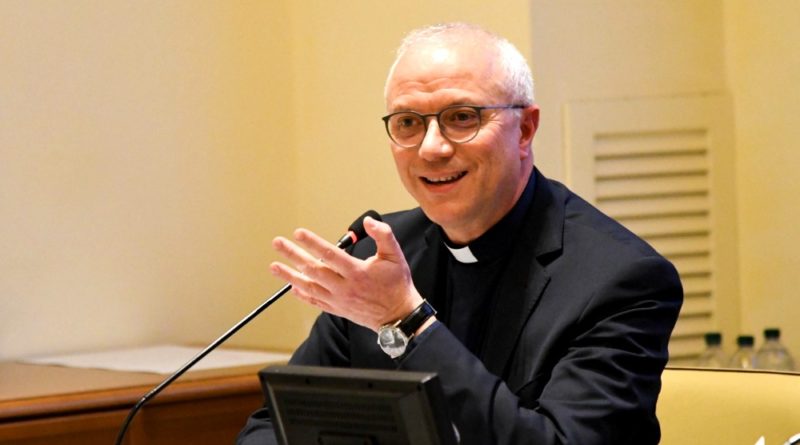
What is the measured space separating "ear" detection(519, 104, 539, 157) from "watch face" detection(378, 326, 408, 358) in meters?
0.58

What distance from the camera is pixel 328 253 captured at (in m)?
1.89

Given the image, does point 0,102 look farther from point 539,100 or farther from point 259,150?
point 539,100

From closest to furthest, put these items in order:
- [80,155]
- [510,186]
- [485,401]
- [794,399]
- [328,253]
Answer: [328,253], [485,401], [794,399], [510,186], [80,155]

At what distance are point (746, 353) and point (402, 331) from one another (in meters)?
2.07

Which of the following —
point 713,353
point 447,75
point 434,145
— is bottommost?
point 713,353

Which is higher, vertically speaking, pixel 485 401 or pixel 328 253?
pixel 328 253

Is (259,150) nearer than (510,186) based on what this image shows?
No

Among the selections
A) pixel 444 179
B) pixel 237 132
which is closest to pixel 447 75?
pixel 444 179

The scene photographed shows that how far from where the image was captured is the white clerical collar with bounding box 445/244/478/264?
8.18ft

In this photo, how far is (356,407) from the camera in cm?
165

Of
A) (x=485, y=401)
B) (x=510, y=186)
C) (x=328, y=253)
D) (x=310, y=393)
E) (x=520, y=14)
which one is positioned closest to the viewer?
→ (x=310, y=393)

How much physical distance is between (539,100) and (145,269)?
4.56ft

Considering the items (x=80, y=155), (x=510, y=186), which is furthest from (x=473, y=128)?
(x=80, y=155)

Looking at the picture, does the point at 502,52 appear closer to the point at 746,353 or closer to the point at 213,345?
the point at 213,345
